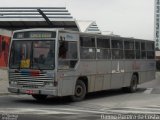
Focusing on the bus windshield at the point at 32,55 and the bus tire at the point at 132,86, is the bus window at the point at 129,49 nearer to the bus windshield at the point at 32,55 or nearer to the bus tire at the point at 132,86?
the bus tire at the point at 132,86

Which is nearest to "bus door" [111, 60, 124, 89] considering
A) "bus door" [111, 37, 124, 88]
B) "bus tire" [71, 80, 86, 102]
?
"bus door" [111, 37, 124, 88]

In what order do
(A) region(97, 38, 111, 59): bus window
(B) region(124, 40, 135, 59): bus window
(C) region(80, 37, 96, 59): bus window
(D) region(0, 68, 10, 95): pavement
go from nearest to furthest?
(C) region(80, 37, 96, 59): bus window, (A) region(97, 38, 111, 59): bus window, (D) region(0, 68, 10, 95): pavement, (B) region(124, 40, 135, 59): bus window

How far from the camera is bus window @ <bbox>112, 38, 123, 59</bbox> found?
22.0m

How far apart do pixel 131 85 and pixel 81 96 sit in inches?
216

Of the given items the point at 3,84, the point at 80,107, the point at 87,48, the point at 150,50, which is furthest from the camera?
the point at 150,50

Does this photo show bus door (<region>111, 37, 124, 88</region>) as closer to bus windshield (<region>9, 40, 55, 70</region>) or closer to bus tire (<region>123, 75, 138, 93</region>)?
bus tire (<region>123, 75, 138, 93</region>)

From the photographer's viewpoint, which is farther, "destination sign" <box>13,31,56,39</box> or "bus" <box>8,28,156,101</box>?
"destination sign" <box>13,31,56,39</box>

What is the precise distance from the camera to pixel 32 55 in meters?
18.0

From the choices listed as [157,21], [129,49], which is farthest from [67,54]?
[157,21]

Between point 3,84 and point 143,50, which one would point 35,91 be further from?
point 143,50

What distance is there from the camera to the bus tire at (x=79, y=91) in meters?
18.9

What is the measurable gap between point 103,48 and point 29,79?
4.25 meters

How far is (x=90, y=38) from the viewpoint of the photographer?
65.7 ft

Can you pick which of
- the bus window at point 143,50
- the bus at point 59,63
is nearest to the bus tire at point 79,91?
the bus at point 59,63
